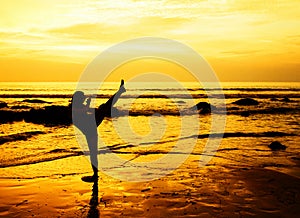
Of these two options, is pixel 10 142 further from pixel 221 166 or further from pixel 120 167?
pixel 221 166

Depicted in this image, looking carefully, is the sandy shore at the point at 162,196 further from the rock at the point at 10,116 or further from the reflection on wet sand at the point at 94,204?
the rock at the point at 10,116

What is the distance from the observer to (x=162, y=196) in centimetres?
864

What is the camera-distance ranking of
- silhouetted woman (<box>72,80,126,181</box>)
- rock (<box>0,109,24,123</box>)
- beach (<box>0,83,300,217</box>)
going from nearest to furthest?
beach (<box>0,83,300,217</box>), silhouetted woman (<box>72,80,126,181</box>), rock (<box>0,109,24,123</box>)

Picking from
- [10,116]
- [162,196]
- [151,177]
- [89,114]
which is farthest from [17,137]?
[162,196]

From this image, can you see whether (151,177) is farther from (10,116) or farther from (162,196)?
(10,116)

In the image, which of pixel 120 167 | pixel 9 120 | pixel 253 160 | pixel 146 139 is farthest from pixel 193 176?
pixel 9 120

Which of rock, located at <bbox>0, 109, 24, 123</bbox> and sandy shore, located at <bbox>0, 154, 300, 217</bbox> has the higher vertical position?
rock, located at <bbox>0, 109, 24, 123</bbox>

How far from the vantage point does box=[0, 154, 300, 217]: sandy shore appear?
7527 mm

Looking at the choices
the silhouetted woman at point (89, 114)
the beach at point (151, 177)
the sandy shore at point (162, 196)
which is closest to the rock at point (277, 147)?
the beach at point (151, 177)

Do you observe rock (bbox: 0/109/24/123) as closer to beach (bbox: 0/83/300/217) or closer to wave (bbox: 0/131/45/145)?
wave (bbox: 0/131/45/145)

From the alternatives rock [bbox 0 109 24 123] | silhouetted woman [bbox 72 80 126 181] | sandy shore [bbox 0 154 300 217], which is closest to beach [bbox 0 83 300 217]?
sandy shore [bbox 0 154 300 217]

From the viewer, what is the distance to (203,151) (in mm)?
15273

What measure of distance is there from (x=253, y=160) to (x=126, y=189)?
6359 mm

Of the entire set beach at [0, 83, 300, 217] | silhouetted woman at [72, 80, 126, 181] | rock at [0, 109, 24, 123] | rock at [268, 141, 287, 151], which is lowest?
beach at [0, 83, 300, 217]
